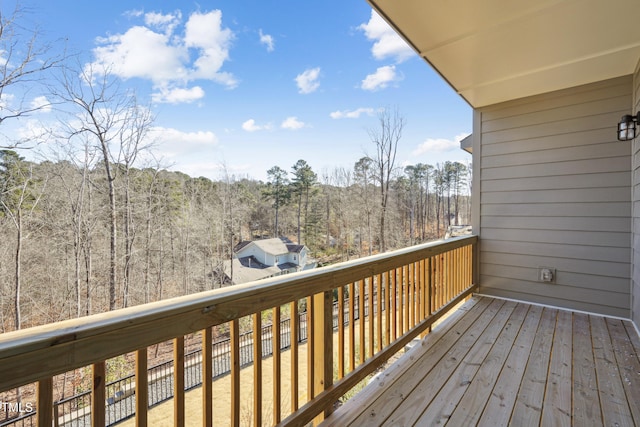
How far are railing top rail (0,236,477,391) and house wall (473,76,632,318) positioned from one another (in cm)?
308

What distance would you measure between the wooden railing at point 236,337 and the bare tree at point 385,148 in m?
10.8

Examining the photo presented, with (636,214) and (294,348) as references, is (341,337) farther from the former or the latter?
(636,214)

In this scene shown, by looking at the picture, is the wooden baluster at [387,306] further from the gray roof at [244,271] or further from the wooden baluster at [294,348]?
the gray roof at [244,271]

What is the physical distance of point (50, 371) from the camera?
70cm

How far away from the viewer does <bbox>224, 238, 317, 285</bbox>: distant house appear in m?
12.7

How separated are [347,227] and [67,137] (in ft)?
37.4

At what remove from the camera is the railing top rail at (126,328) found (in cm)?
66

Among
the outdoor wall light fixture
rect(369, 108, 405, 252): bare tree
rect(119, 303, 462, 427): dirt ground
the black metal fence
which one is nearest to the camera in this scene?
the outdoor wall light fixture

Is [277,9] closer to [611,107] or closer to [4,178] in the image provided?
[4,178]

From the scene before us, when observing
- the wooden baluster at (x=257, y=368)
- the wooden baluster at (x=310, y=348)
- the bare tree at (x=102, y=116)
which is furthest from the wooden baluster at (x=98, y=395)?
the bare tree at (x=102, y=116)

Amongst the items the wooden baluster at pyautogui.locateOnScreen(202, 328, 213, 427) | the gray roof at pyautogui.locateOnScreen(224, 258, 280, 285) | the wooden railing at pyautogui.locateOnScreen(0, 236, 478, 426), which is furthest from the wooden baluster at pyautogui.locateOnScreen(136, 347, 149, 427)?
the gray roof at pyautogui.locateOnScreen(224, 258, 280, 285)

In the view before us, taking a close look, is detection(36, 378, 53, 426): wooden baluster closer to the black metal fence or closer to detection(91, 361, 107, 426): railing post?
detection(91, 361, 107, 426): railing post

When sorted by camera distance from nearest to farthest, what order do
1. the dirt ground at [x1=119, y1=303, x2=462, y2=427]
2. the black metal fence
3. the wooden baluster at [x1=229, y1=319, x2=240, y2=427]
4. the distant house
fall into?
the wooden baluster at [x1=229, y1=319, x2=240, y2=427] < the black metal fence < the dirt ground at [x1=119, y1=303, x2=462, y2=427] < the distant house

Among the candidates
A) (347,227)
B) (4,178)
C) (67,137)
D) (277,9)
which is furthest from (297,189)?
(4,178)
